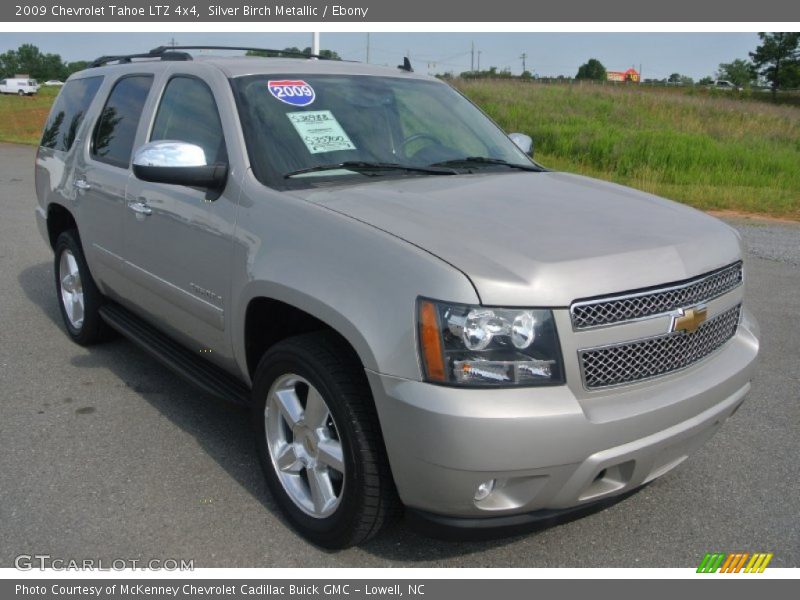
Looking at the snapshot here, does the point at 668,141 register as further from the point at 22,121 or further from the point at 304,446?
the point at 22,121

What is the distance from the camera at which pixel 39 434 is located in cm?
409

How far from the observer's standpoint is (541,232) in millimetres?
2844

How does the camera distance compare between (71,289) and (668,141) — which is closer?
(71,289)

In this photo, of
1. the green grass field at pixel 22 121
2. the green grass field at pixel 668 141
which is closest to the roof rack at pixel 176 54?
the green grass field at pixel 668 141

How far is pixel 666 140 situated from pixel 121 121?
50.1 feet

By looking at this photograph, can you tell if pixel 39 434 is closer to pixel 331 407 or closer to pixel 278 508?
pixel 278 508

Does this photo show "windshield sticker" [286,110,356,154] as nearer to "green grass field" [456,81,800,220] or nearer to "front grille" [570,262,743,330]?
"front grille" [570,262,743,330]

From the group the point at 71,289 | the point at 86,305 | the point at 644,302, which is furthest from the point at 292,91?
the point at 71,289

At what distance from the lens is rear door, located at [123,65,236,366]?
352 centimetres

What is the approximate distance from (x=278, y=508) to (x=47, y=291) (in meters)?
4.64

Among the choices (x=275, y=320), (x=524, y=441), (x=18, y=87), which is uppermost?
(x=18, y=87)

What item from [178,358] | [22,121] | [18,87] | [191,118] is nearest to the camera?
[191,118]

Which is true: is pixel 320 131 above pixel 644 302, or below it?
above

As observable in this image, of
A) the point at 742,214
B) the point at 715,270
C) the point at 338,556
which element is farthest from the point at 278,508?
the point at 742,214
